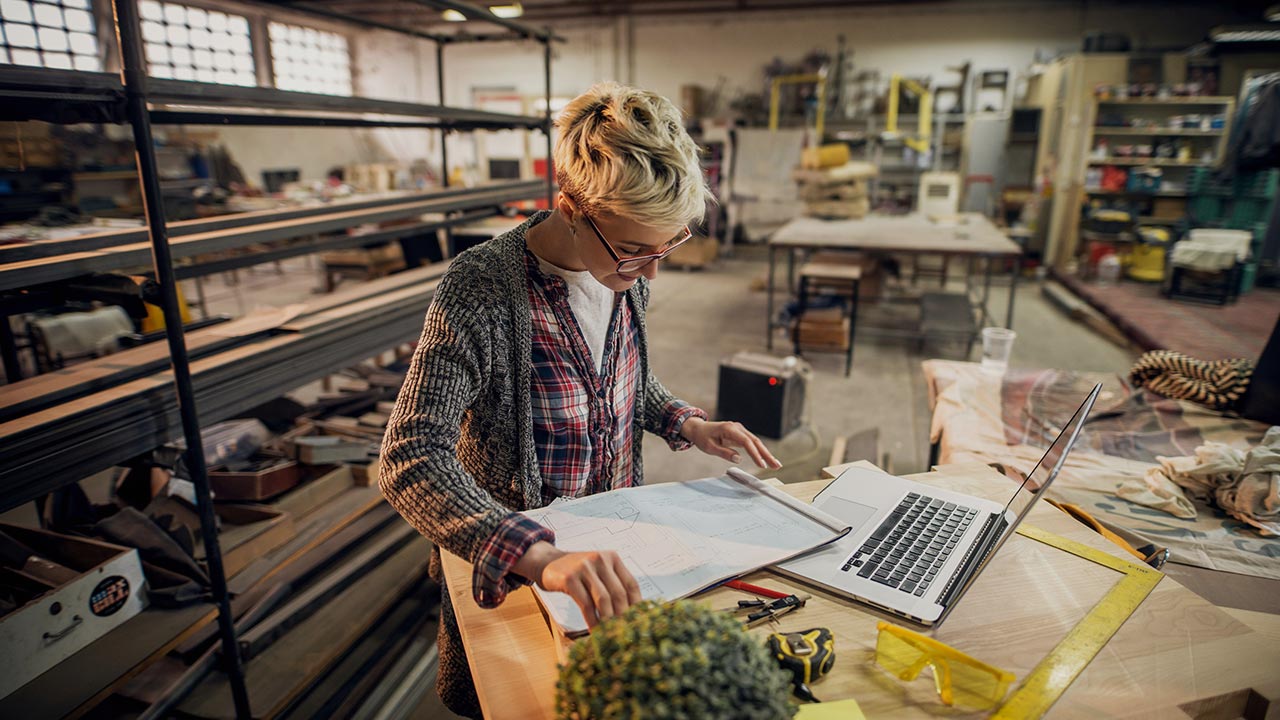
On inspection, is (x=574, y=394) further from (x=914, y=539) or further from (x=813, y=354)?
(x=813, y=354)

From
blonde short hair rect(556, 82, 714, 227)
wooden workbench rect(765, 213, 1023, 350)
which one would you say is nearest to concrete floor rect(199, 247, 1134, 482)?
wooden workbench rect(765, 213, 1023, 350)

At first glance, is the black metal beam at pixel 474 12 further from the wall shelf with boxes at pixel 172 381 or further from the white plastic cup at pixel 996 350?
the white plastic cup at pixel 996 350

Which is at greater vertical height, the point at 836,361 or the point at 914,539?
the point at 914,539

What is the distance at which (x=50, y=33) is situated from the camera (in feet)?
24.8

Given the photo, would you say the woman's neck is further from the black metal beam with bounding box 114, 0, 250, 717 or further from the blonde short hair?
the black metal beam with bounding box 114, 0, 250, 717

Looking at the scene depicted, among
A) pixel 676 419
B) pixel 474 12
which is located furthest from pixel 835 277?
pixel 676 419

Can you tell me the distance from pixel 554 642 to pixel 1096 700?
687 mm

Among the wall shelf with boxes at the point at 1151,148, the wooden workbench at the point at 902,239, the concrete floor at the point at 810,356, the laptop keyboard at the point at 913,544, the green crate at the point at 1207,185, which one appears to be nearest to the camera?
the laptop keyboard at the point at 913,544

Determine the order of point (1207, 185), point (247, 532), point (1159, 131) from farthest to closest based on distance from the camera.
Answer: point (1159, 131) → point (1207, 185) → point (247, 532)

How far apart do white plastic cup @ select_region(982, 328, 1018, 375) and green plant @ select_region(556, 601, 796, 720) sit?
2381 millimetres

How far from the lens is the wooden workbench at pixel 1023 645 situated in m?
Answer: 0.83

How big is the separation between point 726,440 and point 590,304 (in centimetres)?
37

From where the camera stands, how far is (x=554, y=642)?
940mm

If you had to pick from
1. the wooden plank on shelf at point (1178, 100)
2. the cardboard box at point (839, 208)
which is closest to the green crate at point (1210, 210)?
the wooden plank on shelf at point (1178, 100)
